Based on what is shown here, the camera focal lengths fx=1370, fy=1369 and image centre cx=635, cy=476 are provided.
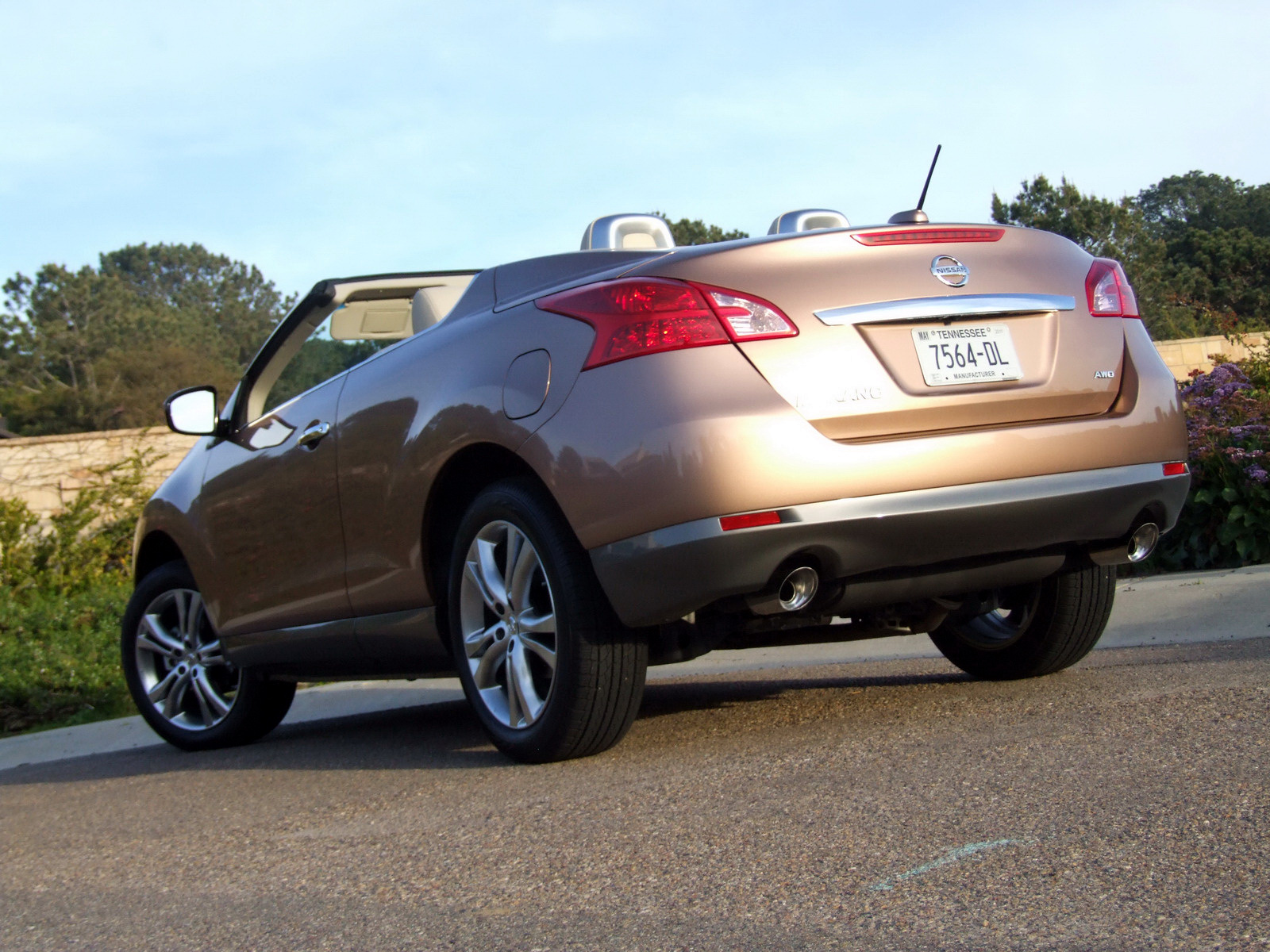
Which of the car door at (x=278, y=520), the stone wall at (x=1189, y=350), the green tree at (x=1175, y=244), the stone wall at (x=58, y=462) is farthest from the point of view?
the green tree at (x=1175, y=244)

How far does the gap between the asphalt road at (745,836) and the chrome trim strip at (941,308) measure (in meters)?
1.11

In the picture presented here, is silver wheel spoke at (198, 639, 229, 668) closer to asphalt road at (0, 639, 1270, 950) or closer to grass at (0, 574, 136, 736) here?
asphalt road at (0, 639, 1270, 950)

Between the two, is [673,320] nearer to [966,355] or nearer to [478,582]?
[966,355]

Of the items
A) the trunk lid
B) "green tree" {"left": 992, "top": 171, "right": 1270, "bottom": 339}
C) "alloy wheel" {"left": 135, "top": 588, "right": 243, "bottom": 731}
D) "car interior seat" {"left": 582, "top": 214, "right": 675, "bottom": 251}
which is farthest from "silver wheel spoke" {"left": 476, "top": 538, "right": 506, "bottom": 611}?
"green tree" {"left": 992, "top": 171, "right": 1270, "bottom": 339}

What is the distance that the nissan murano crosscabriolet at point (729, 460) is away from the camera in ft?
11.0

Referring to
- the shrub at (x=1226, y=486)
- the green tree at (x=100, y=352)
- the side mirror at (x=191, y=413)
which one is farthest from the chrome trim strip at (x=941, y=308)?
the green tree at (x=100, y=352)

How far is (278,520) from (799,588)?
2.32m

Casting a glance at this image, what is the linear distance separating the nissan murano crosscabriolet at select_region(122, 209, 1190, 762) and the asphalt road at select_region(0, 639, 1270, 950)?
32cm

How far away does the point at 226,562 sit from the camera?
5.34 m

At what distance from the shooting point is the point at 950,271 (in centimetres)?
368

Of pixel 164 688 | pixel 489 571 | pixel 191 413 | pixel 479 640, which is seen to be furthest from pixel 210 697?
pixel 489 571

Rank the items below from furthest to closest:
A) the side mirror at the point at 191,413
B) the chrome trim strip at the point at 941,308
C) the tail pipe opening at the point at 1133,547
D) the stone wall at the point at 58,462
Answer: the stone wall at the point at 58,462, the side mirror at the point at 191,413, the tail pipe opening at the point at 1133,547, the chrome trim strip at the point at 941,308

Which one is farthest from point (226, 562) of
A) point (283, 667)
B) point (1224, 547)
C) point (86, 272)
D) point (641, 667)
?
point (86, 272)

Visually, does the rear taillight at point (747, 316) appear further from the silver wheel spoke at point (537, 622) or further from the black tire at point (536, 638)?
the silver wheel spoke at point (537, 622)
